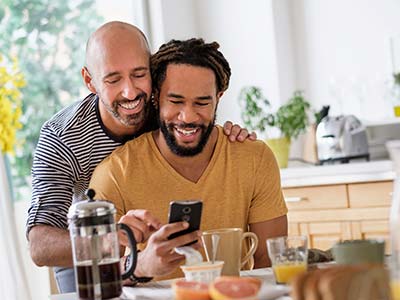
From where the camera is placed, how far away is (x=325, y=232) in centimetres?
410

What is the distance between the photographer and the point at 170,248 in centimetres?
200

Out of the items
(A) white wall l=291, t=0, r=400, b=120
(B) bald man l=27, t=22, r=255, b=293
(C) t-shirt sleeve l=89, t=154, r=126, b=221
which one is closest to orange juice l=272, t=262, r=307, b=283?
(C) t-shirt sleeve l=89, t=154, r=126, b=221

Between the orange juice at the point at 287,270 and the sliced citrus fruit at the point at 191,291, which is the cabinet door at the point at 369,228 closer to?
the orange juice at the point at 287,270

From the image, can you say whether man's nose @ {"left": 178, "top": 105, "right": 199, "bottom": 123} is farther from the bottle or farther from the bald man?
the bottle

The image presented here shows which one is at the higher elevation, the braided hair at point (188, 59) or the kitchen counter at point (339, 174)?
the braided hair at point (188, 59)

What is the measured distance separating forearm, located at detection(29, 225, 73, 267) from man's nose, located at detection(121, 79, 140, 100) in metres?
0.44

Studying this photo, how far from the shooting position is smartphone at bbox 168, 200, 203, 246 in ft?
6.31

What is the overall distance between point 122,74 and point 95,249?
789mm

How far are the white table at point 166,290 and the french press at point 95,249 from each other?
66 mm

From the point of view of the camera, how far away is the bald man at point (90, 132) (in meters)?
2.54

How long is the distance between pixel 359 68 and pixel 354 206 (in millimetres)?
949

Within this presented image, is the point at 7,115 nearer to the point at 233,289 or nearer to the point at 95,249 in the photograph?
the point at 95,249

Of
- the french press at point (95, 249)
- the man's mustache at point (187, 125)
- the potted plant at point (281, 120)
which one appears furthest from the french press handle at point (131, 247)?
the potted plant at point (281, 120)

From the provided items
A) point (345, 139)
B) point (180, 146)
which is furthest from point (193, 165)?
point (345, 139)
